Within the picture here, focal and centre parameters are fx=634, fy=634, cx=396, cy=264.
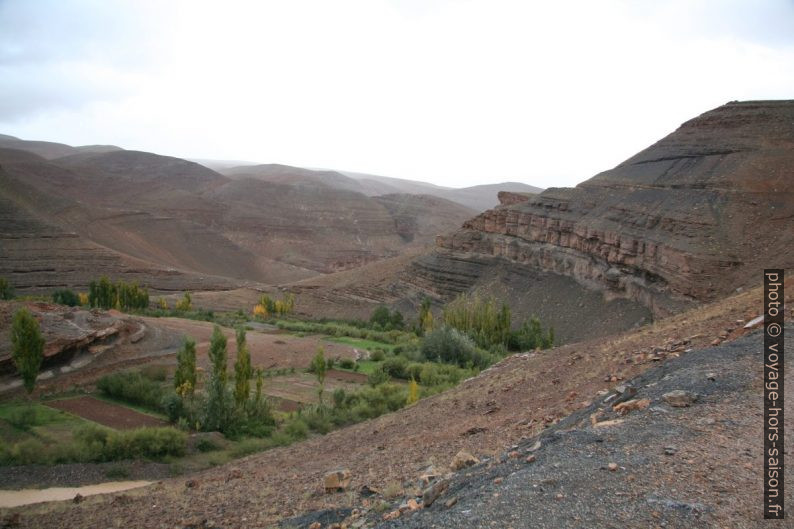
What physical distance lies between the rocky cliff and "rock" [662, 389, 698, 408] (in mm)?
20680

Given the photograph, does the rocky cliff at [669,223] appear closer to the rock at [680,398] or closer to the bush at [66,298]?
the rock at [680,398]

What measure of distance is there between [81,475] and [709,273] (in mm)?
27499

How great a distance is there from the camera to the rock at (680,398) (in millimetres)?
8516

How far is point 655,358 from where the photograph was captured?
12352mm

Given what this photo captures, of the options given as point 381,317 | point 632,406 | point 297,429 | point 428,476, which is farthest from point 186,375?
point 381,317

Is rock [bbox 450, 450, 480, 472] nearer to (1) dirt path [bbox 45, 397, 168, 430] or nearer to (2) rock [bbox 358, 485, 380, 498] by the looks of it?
(2) rock [bbox 358, 485, 380, 498]

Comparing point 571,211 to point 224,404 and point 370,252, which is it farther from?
point 370,252

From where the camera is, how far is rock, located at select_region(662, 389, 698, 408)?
335 inches

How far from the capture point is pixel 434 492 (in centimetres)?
750

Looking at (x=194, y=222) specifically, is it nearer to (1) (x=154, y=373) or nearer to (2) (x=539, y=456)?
(1) (x=154, y=373)

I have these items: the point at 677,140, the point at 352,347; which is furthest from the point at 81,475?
the point at 677,140

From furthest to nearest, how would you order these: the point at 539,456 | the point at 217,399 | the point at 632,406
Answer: the point at 217,399 < the point at 632,406 < the point at 539,456

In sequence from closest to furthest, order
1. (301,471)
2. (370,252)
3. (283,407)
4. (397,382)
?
1. (301,471)
2. (283,407)
3. (397,382)
4. (370,252)

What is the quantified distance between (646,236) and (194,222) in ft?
242
